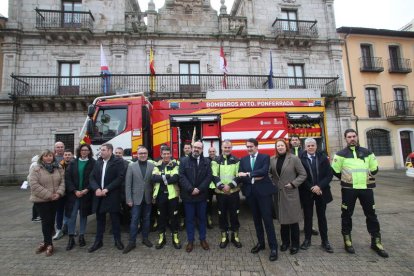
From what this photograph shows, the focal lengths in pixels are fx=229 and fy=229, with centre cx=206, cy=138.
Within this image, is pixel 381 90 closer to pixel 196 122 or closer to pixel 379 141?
pixel 379 141

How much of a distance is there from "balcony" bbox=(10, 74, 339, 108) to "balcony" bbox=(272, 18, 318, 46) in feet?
9.70

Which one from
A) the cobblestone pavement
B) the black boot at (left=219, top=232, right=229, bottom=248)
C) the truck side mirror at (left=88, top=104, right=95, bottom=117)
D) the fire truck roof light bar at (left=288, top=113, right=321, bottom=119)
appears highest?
the truck side mirror at (left=88, top=104, right=95, bottom=117)

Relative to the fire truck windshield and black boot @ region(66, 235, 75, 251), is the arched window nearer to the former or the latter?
the fire truck windshield

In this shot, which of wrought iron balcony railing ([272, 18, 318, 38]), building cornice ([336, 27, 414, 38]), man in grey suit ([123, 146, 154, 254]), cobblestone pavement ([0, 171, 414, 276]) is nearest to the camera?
cobblestone pavement ([0, 171, 414, 276])

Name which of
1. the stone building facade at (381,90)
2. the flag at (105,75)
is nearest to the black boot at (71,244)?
the flag at (105,75)

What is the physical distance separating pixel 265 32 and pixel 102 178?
17.2 m

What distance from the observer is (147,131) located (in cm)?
662

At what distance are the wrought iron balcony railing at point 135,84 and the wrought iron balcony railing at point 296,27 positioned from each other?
376cm

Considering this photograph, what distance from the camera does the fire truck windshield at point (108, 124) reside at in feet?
21.0

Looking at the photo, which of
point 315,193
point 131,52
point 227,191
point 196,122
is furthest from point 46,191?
point 131,52

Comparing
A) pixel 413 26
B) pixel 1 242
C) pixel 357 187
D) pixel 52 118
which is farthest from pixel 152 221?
pixel 413 26

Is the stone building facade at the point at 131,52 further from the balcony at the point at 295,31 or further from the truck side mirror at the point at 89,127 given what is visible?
the truck side mirror at the point at 89,127

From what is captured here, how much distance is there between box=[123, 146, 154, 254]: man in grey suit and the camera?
14.7 ft

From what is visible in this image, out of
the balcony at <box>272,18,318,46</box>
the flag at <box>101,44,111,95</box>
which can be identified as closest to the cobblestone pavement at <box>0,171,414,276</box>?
the flag at <box>101,44,111,95</box>
